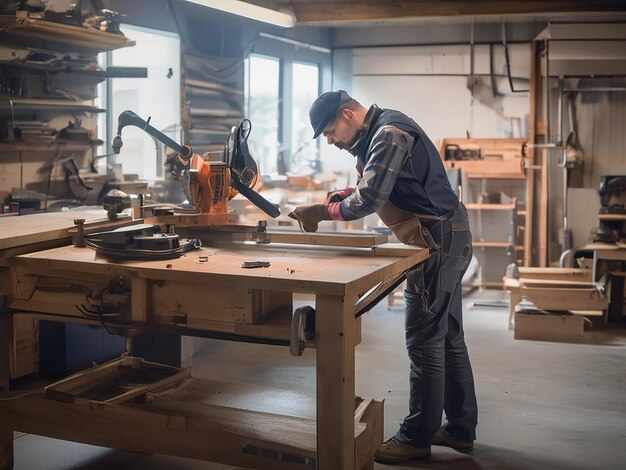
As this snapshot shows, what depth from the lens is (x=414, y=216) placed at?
110 inches

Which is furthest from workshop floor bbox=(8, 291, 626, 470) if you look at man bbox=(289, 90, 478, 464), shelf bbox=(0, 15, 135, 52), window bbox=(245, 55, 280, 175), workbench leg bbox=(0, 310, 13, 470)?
window bbox=(245, 55, 280, 175)

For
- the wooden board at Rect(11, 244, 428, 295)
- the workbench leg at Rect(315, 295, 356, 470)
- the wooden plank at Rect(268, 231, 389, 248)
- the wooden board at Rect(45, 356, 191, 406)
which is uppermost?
the wooden plank at Rect(268, 231, 389, 248)

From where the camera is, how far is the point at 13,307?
261 cm

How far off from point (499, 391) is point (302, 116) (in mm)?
4294

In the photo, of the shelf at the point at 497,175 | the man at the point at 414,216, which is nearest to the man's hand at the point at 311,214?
the man at the point at 414,216

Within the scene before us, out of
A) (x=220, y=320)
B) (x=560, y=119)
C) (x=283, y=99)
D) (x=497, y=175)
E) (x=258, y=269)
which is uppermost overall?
(x=283, y=99)

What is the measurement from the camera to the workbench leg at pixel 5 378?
8.78 ft

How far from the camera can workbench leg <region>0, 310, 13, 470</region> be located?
2.68m

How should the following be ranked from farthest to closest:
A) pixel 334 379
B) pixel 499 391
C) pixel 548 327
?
pixel 548 327 → pixel 499 391 → pixel 334 379

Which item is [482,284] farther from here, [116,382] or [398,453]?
[116,382]

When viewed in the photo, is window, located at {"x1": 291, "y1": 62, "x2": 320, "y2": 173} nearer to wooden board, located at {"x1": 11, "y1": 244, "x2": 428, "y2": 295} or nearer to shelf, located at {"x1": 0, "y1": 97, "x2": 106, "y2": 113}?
shelf, located at {"x1": 0, "y1": 97, "x2": 106, "y2": 113}

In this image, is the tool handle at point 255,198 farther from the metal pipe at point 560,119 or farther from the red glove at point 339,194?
the metal pipe at point 560,119

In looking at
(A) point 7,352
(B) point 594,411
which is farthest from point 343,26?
(A) point 7,352

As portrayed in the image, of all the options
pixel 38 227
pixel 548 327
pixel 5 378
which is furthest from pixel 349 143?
pixel 548 327
